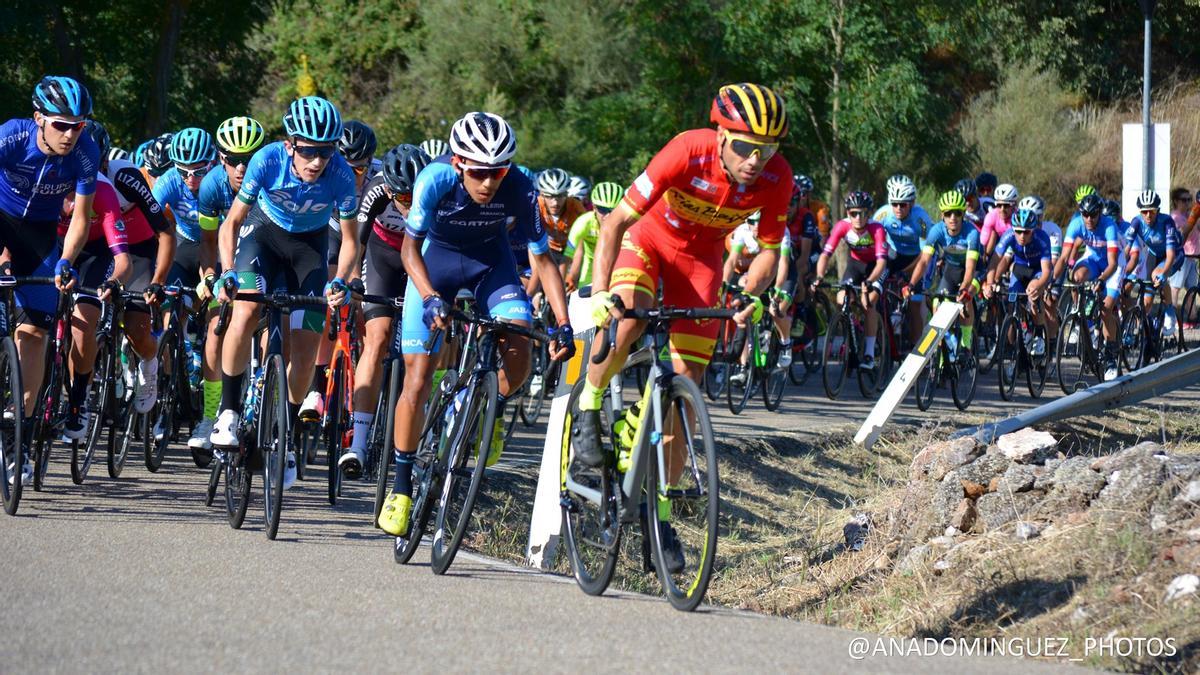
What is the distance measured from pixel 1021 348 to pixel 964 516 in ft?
29.3

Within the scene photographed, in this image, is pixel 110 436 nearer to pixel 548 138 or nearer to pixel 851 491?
pixel 851 491

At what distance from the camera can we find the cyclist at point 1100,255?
744 inches

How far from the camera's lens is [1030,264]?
1775 cm

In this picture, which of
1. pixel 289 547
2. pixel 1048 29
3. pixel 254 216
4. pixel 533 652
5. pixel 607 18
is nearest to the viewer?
pixel 533 652

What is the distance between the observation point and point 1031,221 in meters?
17.2

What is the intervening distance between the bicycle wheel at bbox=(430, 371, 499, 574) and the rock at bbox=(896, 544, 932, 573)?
2.47 metres

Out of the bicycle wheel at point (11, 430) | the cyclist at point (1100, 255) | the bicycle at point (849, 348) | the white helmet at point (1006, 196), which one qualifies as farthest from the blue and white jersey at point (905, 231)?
the bicycle wheel at point (11, 430)

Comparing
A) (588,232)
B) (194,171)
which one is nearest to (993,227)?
(588,232)

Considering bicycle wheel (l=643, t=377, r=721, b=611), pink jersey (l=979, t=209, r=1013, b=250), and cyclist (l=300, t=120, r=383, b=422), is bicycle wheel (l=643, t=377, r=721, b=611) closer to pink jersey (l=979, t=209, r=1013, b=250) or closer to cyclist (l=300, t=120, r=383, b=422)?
cyclist (l=300, t=120, r=383, b=422)

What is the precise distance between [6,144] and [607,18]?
27828mm

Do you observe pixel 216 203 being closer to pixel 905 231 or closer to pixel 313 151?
pixel 313 151

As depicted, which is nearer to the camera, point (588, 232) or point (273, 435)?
point (273, 435)

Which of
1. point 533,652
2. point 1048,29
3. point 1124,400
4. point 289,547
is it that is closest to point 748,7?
point 1124,400

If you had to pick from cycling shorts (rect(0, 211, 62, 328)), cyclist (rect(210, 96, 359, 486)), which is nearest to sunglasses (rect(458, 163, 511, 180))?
cyclist (rect(210, 96, 359, 486))
